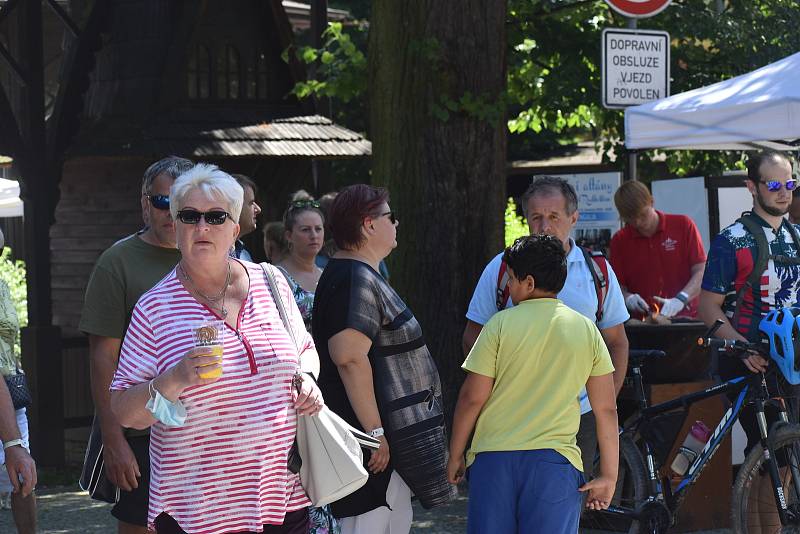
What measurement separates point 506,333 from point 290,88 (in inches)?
311

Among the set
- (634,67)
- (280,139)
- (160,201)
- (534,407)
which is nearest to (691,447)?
(534,407)

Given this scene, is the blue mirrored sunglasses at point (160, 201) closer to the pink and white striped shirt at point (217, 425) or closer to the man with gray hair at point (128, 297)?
the man with gray hair at point (128, 297)

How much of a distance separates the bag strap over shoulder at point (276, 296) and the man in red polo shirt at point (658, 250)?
14.9ft

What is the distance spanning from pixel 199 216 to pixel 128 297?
0.93 metres

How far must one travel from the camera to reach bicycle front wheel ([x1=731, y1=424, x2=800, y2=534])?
6.30 m

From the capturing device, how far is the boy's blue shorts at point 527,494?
14.9 feet

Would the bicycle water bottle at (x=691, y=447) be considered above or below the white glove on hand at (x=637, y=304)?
below

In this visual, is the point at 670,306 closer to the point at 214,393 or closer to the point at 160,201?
the point at 160,201

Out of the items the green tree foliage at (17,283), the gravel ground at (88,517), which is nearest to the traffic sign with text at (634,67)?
the gravel ground at (88,517)

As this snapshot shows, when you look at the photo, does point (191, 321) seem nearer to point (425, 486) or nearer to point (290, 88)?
point (425, 486)

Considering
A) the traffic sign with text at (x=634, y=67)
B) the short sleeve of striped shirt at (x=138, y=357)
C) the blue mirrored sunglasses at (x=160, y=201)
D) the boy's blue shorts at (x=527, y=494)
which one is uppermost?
the traffic sign with text at (x=634, y=67)

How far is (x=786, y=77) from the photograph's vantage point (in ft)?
24.3

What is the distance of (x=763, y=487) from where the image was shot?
642cm

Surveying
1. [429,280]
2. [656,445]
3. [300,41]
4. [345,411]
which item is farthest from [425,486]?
[300,41]
